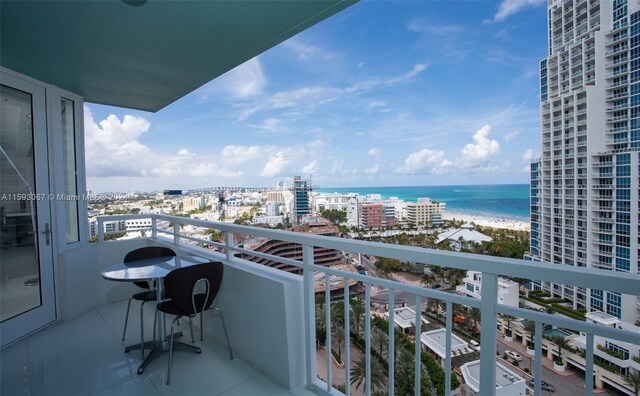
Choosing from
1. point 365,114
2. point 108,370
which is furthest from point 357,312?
point 365,114

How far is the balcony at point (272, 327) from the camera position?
1078 mm

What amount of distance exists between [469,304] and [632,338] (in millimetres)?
466

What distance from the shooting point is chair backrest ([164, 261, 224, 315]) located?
2152 millimetres

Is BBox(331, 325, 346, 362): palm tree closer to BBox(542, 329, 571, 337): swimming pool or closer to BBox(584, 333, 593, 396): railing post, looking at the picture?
BBox(542, 329, 571, 337): swimming pool

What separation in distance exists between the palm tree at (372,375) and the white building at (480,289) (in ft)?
2.67

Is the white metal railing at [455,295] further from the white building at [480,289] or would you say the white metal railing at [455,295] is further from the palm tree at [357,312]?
the palm tree at [357,312]

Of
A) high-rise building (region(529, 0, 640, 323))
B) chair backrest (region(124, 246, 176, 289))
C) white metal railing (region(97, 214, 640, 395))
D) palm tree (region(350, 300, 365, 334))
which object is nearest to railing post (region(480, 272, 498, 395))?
white metal railing (region(97, 214, 640, 395))

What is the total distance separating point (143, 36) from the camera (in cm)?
220

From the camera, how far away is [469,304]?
3.95 ft

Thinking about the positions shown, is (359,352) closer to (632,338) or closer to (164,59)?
(632,338)

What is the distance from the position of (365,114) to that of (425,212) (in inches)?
499

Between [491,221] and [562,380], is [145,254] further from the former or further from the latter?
[491,221]

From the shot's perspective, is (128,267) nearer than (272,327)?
No

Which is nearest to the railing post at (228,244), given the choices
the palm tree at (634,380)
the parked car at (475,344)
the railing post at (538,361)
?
the parked car at (475,344)
